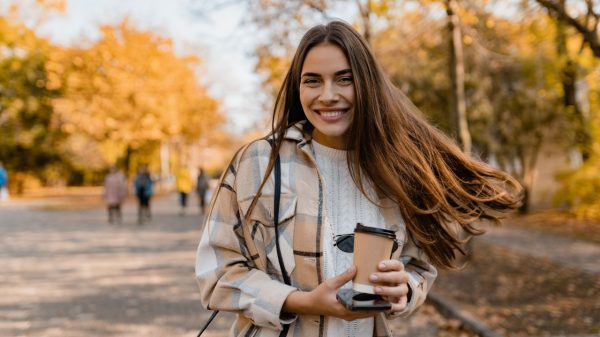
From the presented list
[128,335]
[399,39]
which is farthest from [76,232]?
[128,335]

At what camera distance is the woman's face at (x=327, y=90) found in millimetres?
1976

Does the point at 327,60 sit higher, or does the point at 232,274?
the point at 327,60

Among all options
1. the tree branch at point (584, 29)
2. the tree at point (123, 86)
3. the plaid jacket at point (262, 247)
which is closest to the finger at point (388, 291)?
the plaid jacket at point (262, 247)

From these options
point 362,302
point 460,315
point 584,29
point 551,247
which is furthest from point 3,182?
point 362,302

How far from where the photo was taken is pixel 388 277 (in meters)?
1.59

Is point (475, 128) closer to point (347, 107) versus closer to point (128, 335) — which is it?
point (128, 335)

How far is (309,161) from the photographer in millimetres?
2037

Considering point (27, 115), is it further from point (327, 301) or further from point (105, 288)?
point (327, 301)

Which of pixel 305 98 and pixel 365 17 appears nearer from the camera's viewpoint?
pixel 305 98

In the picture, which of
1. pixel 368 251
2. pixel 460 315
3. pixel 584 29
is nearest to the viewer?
pixel 368 251

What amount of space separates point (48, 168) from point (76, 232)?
1332 inches

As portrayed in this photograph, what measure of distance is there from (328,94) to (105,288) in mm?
7390

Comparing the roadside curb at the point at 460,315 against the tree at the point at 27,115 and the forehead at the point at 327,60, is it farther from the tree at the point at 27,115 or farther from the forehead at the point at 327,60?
the tree at the point at 27,115

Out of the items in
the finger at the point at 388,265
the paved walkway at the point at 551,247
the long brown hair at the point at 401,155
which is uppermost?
the long brown hair at the point at 401,155
